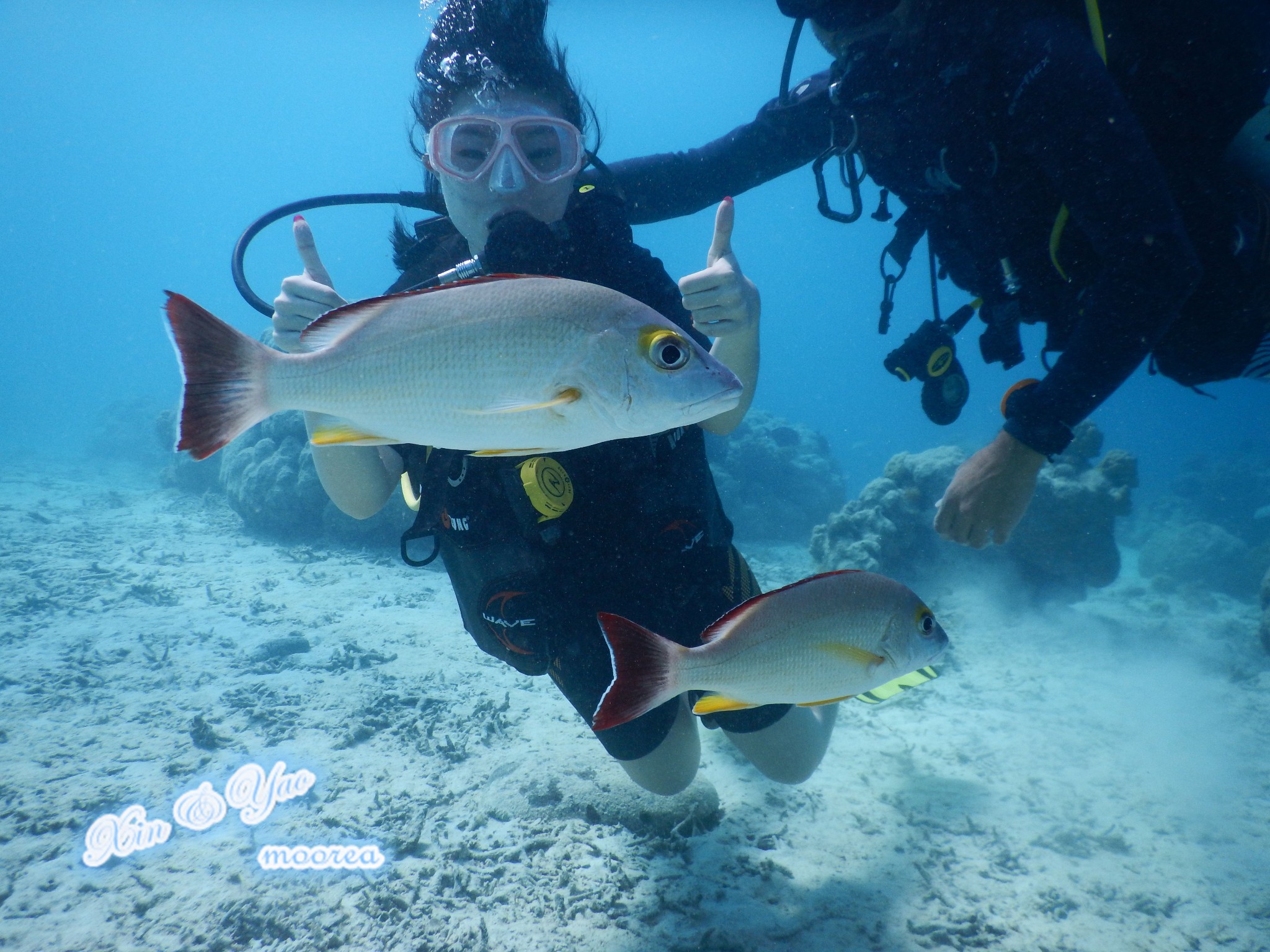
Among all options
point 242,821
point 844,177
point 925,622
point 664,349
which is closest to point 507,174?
point 664,349

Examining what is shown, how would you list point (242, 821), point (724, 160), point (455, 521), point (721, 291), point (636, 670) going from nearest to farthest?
point (721, 291)
point (636, 670)
point (455, 521)
point (242, 821)
point (724, 160)

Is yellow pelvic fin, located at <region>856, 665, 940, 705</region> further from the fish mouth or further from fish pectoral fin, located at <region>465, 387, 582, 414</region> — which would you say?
fish pectoral fin, located at <region>465, 387, 582, 414</region>

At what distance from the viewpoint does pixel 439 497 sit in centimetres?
262

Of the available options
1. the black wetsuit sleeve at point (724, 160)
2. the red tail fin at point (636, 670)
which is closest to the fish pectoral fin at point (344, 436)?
the red tail fin at point (636, 670)

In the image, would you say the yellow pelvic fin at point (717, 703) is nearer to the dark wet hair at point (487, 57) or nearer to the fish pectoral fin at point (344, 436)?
the fish pectoral fin at point (344, 436)

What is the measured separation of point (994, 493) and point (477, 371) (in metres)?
1.93

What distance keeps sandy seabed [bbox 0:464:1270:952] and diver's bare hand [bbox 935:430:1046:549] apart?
7.23 ft

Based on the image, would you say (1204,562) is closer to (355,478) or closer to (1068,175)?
(1068,175)

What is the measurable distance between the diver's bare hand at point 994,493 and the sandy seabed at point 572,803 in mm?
2202

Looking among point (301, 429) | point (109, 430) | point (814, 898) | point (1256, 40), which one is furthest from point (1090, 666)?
point (109, 430)

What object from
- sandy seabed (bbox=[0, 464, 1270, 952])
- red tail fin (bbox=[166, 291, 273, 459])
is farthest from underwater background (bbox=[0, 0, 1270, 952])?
red tail fin (bbox=[166, 291, 273, 459])

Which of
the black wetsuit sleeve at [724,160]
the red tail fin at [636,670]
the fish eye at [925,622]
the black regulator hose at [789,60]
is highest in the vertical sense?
the black regulator hose at [789,60]

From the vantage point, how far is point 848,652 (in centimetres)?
184

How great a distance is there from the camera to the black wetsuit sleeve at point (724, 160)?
4137 mm
